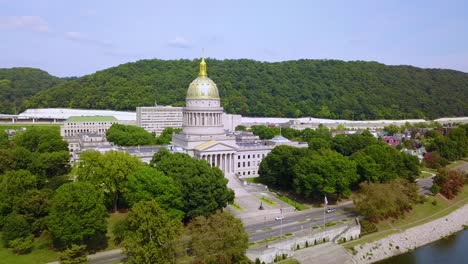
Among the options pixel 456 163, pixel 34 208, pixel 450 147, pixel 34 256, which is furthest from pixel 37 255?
pixel 450 147

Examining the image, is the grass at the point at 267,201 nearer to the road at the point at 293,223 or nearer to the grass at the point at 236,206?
the road at the point at 293,223

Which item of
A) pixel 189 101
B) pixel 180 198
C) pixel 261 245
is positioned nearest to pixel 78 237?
pixel 180 198

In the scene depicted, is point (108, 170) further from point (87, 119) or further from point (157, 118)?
point (87, 119)

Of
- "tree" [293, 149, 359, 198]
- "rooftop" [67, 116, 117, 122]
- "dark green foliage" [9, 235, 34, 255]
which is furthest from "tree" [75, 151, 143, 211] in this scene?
"rooftop" [67, 116, 117, 122]

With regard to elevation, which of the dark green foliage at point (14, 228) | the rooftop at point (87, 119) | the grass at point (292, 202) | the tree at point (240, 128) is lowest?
the grass at point (292, 202)

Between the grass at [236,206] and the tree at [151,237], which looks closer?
the tree at [151,237]

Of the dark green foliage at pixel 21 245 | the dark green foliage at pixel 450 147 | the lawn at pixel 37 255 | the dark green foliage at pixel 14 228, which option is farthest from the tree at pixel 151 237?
the dark green foliage at pixel 450 147

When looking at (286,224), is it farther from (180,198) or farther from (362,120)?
(362,120)
